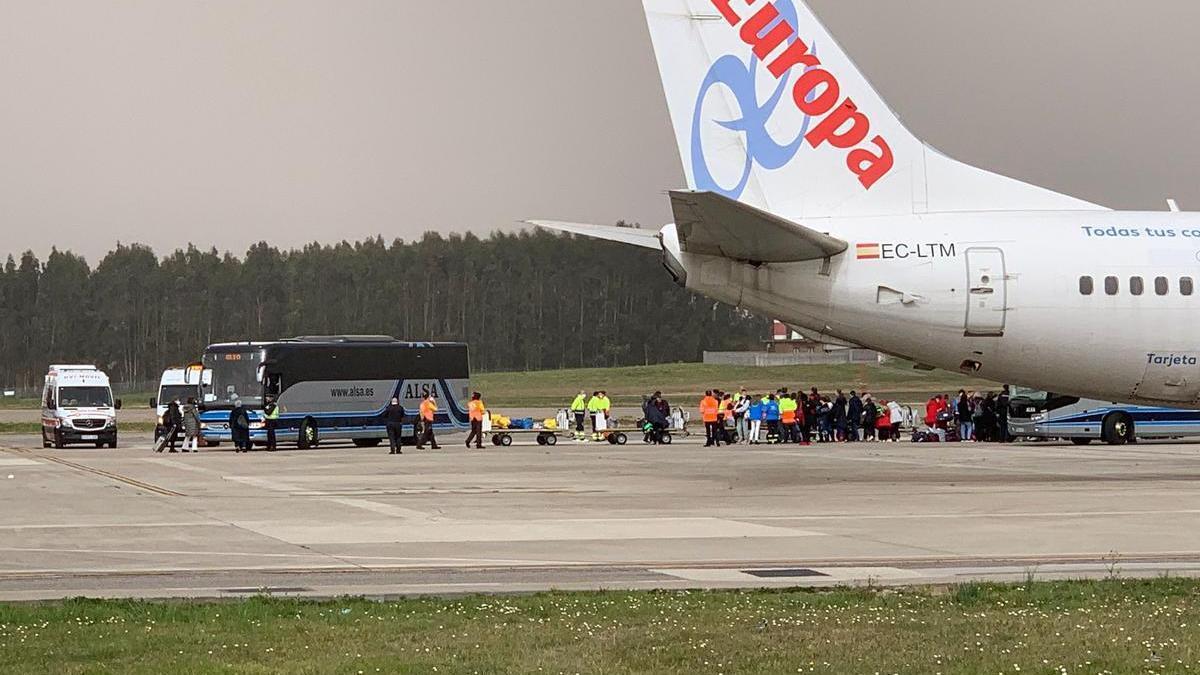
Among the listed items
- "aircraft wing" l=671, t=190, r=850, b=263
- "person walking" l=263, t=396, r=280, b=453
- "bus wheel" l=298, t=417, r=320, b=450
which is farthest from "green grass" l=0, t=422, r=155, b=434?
"aircraft wing" l=671, t=190, r=850, b=263

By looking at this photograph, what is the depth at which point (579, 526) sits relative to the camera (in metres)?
21.3

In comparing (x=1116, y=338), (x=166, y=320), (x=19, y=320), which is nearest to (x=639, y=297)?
(x=166, y=320)

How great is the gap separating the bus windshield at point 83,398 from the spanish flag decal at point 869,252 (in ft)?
132

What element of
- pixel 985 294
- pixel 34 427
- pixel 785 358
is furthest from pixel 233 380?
pixel 785 358

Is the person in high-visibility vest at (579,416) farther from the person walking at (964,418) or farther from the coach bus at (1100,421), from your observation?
the coach bus at (1100,421)

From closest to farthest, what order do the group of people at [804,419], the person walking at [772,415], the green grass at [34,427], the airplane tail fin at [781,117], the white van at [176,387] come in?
the airplane tail fin at [781,117] < the group of people at [804,419] < the person walking at [772,415] < the white van at [176,387] < the green grass at [34,427]

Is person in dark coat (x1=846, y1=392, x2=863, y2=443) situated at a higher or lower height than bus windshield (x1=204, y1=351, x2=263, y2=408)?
lower

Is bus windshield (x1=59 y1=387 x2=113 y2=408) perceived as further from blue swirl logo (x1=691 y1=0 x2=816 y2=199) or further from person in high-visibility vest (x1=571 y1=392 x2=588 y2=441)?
blue swirl logo (x1=691 y1=0 x2=816 y2=199)

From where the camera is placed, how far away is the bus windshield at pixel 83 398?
59.5m

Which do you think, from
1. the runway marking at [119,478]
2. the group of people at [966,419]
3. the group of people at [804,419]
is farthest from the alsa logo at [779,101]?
the group of people at [966,419]

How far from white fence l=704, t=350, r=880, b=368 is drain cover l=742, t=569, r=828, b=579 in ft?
328

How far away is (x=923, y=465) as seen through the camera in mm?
37312

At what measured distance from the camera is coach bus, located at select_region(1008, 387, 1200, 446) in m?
51.7

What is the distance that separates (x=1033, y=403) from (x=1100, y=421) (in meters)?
2.61
